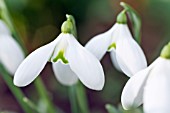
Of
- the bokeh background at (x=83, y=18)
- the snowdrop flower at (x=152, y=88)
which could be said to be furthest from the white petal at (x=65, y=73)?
the bokeh background at (x=83, y=18)

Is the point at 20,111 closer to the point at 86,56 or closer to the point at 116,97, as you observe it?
the point at 116,97

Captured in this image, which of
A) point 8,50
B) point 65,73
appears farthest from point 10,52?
point 65,73

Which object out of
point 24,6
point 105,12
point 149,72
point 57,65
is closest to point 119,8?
point 105,12

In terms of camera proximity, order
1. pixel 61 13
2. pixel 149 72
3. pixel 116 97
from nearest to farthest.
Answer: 1. pixel 149 72
2. pixel 116 97
3. pixel 61 13

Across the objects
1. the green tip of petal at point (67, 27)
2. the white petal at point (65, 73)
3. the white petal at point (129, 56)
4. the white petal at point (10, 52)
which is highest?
the green tip of petal at point (67, 27)

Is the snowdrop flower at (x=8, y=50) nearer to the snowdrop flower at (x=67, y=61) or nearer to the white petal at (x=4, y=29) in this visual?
the white petal at (x=4, y=29)

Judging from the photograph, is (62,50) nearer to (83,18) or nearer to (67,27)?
(67,27)
